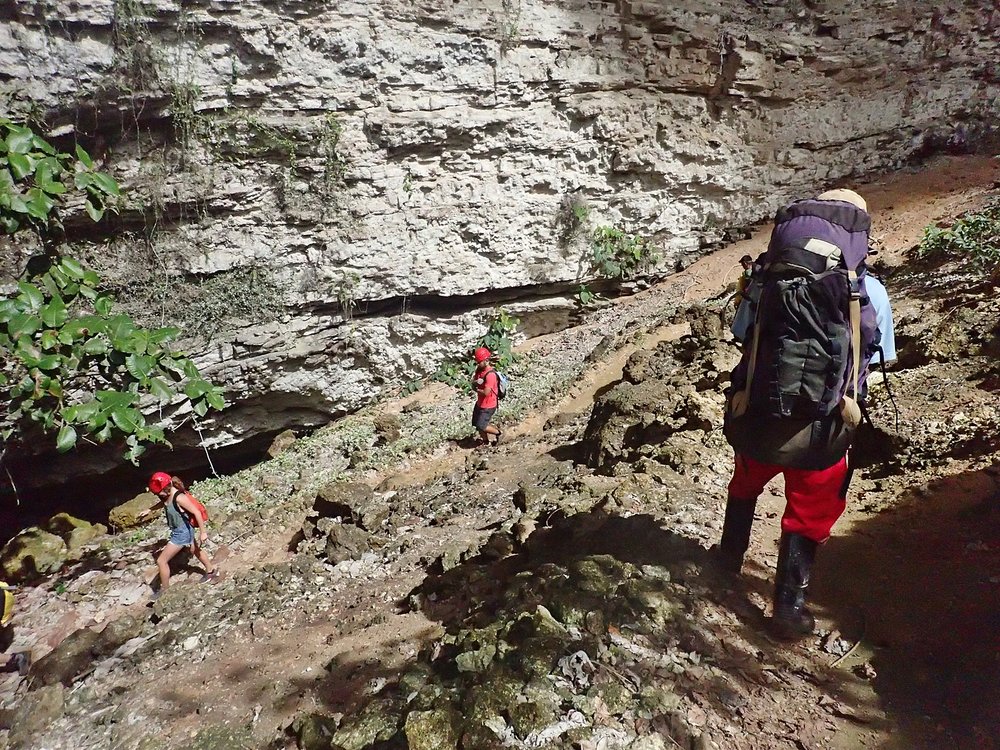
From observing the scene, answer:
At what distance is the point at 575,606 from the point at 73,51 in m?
6.33

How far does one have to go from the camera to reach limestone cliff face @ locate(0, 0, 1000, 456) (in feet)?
19.6

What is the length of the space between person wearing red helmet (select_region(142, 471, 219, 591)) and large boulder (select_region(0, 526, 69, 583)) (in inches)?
56.6

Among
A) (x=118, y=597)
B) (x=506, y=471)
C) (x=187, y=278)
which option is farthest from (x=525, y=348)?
(x=118, y=597)

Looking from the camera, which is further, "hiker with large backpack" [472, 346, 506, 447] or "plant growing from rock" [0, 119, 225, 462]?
"hiker with large backpack" [472, 346, 506, 447]

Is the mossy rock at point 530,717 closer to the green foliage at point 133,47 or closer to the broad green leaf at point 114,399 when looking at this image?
the broad green leaf at point 114,399

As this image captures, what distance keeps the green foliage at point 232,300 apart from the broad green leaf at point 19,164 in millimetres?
3153

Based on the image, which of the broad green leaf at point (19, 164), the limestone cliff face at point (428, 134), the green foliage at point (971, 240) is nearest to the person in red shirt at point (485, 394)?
the limestone cliff face at point (428, 134)

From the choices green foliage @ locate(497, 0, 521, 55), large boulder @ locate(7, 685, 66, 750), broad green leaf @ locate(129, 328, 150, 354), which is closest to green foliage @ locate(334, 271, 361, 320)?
green foliage @ locate(497, 0, 521, 55)

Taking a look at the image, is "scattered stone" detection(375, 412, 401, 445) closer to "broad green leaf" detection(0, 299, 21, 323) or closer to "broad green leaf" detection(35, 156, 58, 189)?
"broad green leaf" detection(0, 299, 21, 323)

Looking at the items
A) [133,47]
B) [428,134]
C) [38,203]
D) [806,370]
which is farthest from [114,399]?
[428,134]

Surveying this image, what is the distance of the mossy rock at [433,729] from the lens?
1.96 m

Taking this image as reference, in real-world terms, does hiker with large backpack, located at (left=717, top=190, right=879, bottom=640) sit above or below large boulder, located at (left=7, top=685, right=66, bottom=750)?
above

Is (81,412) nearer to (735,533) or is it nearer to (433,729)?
(433,729)

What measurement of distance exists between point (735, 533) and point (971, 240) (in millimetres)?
4852
